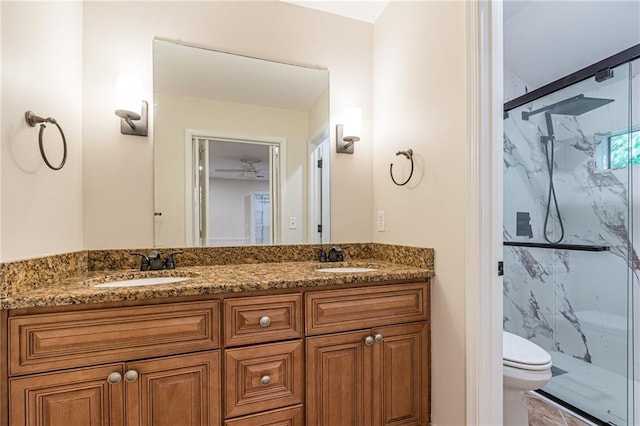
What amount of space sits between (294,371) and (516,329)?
2.27m

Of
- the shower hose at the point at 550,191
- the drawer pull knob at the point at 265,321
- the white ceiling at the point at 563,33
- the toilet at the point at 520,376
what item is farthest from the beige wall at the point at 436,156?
the shower hose at the point at 550,191

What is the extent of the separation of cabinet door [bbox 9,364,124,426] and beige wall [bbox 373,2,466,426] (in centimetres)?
132

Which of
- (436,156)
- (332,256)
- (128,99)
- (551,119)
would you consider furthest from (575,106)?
(128,99)

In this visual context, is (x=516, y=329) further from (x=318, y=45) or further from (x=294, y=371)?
(x=318, y=45)

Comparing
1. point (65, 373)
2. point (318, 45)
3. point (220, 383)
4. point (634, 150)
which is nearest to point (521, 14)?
point (634, 150)

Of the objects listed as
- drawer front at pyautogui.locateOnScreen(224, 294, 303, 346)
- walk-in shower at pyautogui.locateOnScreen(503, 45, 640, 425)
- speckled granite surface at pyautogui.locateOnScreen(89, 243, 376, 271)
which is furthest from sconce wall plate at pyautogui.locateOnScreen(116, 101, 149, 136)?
walk-in shower at pyautogui.locateOnScreen(503, 45, 640, 425)

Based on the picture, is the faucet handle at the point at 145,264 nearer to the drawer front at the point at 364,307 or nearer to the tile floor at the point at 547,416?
the drawer front at the point at 364,307

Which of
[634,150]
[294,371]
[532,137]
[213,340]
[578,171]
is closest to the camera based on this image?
[213,340]

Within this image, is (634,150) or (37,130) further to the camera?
(634,150)

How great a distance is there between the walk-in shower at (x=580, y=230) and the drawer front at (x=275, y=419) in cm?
171

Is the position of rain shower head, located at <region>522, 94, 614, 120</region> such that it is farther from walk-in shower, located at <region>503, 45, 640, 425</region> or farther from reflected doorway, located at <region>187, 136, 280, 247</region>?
reflected doorway, located at <region>187, 136, 280, 247</region>

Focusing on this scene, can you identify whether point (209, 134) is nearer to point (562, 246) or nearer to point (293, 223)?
point (293, 223)

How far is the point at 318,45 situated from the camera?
2.07m

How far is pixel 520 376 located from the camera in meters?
1.50
